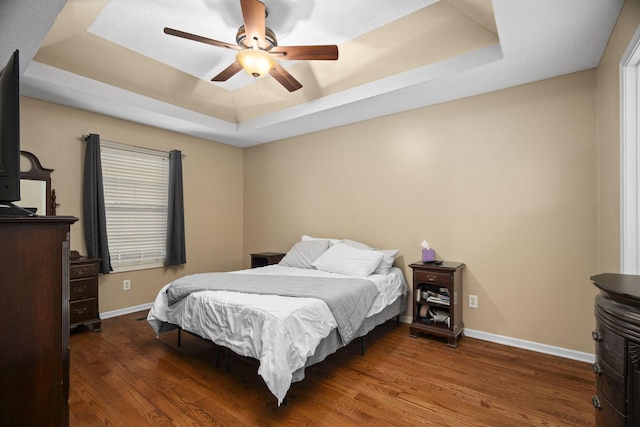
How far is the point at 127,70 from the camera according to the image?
128 inches

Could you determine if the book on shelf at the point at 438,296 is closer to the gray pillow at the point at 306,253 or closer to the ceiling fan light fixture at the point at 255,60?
the gray pillow at the point at 306,253

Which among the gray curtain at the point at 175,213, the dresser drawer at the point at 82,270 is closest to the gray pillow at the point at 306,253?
the gray curtain at the point at 175,213

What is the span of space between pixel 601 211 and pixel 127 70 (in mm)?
4628

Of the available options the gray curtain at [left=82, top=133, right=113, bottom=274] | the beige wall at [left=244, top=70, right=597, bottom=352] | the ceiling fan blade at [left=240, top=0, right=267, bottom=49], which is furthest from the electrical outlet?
the gray curtain at [left=82, top=133, right=113, bottom=274]

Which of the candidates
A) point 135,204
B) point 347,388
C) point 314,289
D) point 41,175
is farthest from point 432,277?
point 41,175

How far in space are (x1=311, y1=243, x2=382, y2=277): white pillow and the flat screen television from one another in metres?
2.65

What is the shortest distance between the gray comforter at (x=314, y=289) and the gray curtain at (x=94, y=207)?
1453 mm

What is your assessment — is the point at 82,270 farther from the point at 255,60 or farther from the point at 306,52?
the point at 306,52

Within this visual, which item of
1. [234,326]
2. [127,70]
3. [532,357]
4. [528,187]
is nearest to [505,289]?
[532,357]

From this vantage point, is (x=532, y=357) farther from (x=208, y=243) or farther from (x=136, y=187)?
(x=136, y=187)

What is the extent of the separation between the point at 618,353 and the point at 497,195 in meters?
2.24

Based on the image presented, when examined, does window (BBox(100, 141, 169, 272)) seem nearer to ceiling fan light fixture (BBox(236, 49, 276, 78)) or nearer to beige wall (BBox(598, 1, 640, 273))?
ceiling fan light fixture (BBox(236, 49, 276, 78))

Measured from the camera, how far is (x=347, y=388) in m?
2.20

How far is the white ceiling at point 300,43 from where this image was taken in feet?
6.64
